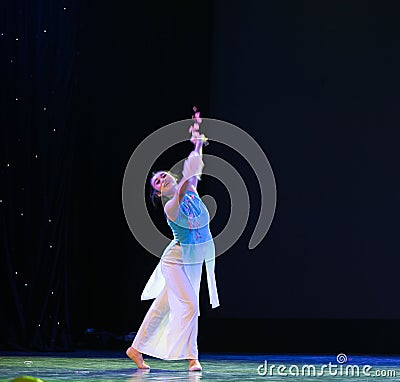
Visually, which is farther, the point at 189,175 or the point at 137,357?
the point at 137,357

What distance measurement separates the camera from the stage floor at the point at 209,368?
16.2 feet

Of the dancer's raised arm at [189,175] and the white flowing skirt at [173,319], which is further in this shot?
the white flowing skirt at [173,319]

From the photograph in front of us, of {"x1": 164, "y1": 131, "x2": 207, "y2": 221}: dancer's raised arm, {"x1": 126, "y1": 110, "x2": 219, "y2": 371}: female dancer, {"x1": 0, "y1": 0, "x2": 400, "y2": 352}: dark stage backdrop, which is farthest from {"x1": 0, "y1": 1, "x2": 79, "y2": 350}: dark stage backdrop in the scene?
{"x1": 164, "y1": 131, "x2": 207, "y2": 221}: dancer's raised arm

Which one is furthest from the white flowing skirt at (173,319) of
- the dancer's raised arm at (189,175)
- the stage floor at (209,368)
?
the dancer's raised arm at (189,175)

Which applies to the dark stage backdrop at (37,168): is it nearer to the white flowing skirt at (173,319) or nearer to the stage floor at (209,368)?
the stage floor at (209,368)

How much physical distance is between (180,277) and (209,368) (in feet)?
2.20

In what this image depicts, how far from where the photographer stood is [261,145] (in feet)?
25.7

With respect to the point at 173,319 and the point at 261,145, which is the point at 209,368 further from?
the point at 261,145

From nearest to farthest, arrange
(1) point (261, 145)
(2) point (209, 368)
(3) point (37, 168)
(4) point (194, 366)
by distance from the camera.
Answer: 1. (4) point (194, 366)
2. (2) point (209, 368)
3. (3) point (37, 168)
4. (1) point (261, 145)

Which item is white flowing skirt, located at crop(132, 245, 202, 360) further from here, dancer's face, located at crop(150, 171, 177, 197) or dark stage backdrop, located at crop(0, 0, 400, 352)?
dark stage backdrop, located at crop(0, 0, 400, 352)

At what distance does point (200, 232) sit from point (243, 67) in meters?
2.71

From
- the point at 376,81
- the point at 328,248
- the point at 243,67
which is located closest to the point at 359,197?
the point at 328,248

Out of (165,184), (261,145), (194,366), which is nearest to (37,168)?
(261,145)

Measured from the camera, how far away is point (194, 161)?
17.1ft
